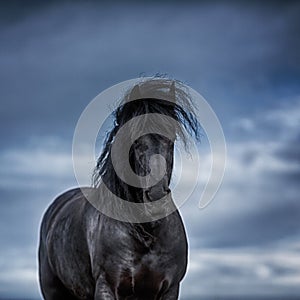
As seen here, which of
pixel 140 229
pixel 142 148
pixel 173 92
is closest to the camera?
pixel 142 148

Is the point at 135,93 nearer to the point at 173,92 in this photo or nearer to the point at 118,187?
the point at 173,92

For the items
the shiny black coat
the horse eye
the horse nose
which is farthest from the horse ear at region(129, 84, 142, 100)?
the shiny black coat

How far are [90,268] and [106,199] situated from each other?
3.04ft

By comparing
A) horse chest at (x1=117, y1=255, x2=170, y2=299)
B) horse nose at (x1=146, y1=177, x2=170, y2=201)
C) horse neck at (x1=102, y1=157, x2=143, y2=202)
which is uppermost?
horse neck at (x1=102, y1=157, x2=143, y2=202)

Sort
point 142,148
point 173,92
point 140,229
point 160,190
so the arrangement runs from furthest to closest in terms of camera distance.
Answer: point 173,92 → point 140,229 → point 142,148 → point 160,190

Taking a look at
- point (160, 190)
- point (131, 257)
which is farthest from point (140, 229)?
point (160, 190)

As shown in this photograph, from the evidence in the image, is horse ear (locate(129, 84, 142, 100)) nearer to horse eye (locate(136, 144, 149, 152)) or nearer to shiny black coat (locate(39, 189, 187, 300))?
horse eye (locate(136, 144, 149, 152))

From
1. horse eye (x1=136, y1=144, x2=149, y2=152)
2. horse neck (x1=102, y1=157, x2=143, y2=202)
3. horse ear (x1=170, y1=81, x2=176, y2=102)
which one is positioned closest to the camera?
horse eye (x1=136, y1=144, x2=149, y2=152)

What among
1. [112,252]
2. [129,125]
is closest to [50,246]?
[112,252]

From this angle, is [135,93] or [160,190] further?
[135,93]

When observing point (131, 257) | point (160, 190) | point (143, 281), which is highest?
point (160, 190)

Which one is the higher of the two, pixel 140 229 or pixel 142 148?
pixel 142 148

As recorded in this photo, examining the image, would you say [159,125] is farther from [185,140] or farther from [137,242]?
[137,242]

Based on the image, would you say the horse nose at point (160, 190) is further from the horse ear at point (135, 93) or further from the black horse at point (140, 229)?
the horse ear at point (135, 93)
